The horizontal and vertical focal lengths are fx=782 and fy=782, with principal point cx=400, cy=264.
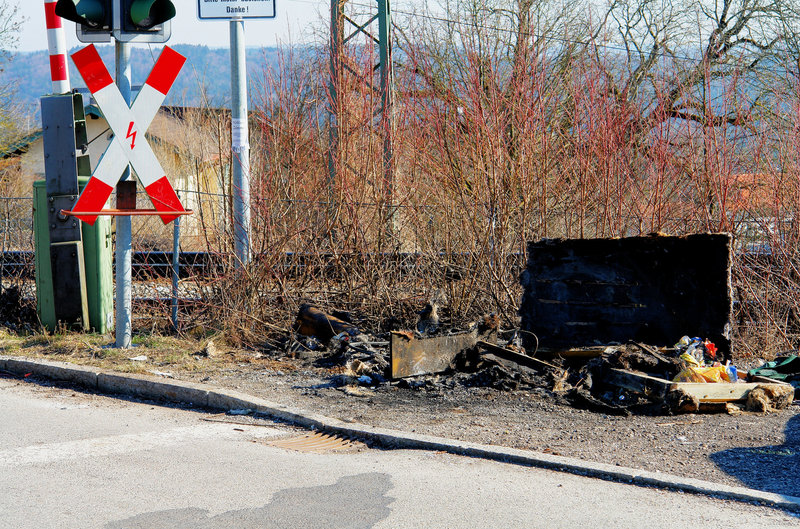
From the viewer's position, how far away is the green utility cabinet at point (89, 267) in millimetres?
9289

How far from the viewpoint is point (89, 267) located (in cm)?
934

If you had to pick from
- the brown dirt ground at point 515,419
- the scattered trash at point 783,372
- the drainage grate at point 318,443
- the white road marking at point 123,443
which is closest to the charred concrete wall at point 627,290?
the scattered trash at point 783,372

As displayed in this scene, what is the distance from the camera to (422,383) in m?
7.48

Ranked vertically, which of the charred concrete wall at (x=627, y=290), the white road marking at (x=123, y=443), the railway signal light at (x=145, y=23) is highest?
the railway signal light at (x=145, y=23)

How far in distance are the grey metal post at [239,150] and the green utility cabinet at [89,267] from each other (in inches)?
60.9

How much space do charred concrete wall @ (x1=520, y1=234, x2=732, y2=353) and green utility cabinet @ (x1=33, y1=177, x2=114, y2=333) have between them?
494 centimetres

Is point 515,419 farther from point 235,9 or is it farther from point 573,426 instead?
point 235,9

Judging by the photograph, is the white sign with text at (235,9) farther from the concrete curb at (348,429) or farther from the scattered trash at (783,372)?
the scattered trash at (783,372)

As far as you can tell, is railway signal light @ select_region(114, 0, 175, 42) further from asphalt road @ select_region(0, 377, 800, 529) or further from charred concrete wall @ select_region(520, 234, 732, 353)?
charred concrete wall @ select_region(520, 234, 732, 353)

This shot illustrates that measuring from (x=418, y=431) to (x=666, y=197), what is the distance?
5114mm

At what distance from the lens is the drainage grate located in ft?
18.3

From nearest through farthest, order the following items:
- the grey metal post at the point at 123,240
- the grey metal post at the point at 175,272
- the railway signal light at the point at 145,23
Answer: the railway signal light at the point at 145,23, the grey metal post at the point at 123,240, the grey metal post at the point at 175,272

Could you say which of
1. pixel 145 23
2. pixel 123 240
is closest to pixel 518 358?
pixel 123 240

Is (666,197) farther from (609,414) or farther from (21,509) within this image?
(21,509)
